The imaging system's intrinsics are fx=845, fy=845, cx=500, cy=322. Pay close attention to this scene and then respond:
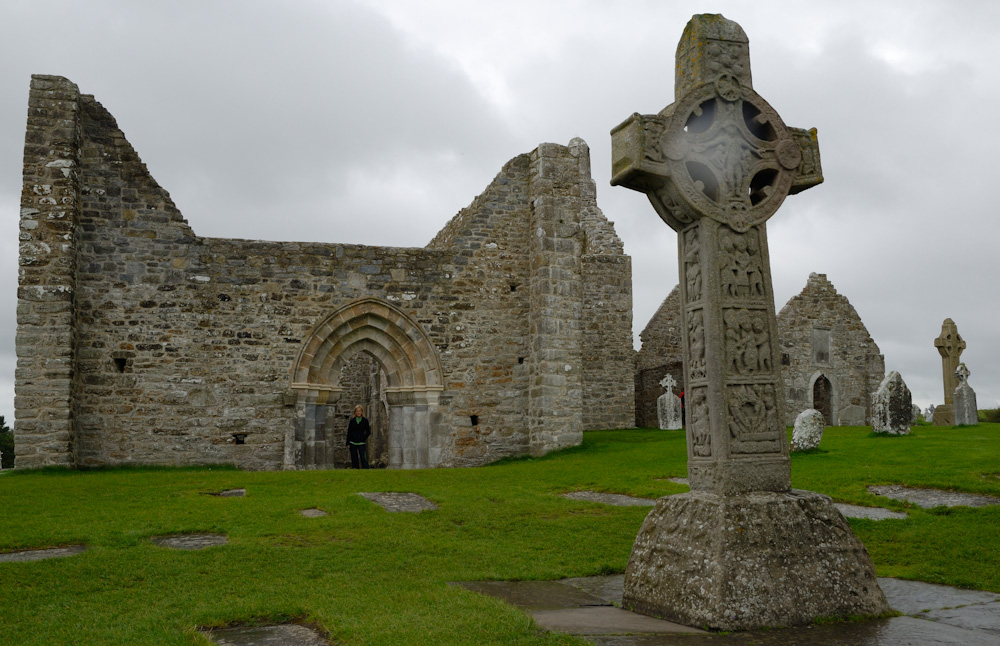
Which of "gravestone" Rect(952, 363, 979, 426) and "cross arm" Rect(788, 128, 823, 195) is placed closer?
"cross arm" Rect(788, 128, 823, 195)

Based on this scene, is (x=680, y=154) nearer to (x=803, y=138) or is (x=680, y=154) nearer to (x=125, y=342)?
(x=803, y=138)

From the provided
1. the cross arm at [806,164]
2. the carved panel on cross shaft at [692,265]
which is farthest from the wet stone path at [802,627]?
the cross arm at [806,164]

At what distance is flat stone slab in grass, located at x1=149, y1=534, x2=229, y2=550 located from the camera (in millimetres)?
6347

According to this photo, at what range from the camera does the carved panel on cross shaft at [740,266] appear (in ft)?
15.2

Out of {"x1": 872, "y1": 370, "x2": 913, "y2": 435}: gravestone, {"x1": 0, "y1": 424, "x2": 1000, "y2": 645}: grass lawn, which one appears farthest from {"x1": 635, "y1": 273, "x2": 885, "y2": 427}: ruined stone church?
{"x1": 0, "y1": 424, "x2": 1000, "y2": 645}: grass lawn

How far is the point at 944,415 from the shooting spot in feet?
63.1

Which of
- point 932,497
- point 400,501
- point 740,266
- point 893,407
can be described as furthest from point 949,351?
point 740,266

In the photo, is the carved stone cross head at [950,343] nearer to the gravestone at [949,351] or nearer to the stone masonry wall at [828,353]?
the gravestone at [949,351]

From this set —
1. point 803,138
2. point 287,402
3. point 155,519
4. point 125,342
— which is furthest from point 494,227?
point 803,138

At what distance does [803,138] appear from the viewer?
198 inches

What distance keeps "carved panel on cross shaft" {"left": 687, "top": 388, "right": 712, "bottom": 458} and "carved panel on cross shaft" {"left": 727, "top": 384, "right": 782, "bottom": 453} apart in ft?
0.40

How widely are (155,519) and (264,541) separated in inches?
61.0

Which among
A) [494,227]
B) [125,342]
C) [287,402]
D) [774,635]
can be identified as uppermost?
[494,227]

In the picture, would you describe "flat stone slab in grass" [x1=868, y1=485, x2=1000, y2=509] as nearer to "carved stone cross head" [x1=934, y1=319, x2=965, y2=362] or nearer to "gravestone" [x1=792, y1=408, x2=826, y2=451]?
"gravestone" [x1=792, y1=408, x2=826, y2=451]
